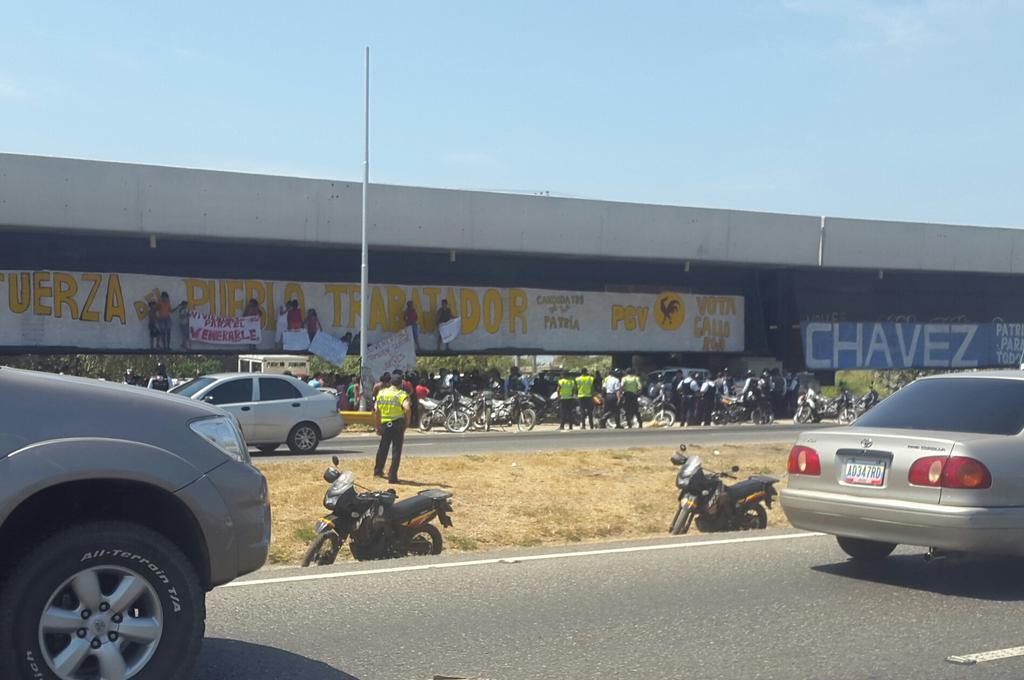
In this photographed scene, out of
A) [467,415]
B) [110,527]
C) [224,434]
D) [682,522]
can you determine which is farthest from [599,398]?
[110,527]

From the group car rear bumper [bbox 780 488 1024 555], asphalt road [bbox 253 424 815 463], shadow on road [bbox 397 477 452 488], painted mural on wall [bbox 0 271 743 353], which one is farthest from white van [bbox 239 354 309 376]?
car rear bumper [bbox 780 488 1024 555]

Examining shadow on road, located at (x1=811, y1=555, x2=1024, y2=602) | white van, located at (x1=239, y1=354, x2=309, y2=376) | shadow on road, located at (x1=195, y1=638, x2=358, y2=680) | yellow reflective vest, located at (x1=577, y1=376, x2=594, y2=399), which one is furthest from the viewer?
white van, located at (x1=239, y1=354, x2=309, y2=376)

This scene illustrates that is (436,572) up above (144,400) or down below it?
below

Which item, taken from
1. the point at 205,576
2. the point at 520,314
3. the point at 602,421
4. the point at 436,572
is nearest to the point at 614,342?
the point at 520,314

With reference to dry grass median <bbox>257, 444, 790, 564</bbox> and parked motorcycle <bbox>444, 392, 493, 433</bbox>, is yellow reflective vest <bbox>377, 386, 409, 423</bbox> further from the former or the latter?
parked motorcycle <bbox>444, 392, 493, 433</bbox>

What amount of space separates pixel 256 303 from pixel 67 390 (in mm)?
32152

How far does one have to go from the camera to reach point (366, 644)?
657 centimetres

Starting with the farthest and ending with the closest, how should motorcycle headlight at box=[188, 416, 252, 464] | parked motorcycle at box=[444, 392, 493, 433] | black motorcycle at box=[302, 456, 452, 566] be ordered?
parked motorcycle at box=[444, 392, 493, 433]
black motorcycle at box=[302, 456, 452, 566]
motorcycle headlight at box=[188, 416, 252, 464]

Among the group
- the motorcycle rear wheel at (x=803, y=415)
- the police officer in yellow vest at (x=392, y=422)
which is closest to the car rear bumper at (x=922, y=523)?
the police officer in yellow vest at (x=392, y=422)

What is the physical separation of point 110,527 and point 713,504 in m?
8.79

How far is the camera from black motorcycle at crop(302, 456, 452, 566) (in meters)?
11.0

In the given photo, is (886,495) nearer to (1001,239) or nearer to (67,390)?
(67,390)

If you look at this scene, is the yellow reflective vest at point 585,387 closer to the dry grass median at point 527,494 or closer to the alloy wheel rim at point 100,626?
the dry grass median at point 527,494

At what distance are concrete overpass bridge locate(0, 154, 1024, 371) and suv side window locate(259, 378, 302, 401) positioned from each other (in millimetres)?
13805
